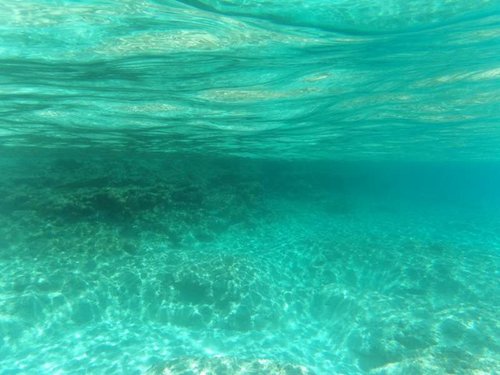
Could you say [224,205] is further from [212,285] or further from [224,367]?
[224,367]

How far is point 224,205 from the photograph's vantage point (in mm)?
18812

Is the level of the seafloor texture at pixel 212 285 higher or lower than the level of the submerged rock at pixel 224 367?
lower

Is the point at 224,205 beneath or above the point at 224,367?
beneath

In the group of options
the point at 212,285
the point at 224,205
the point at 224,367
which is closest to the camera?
the point at 224,367

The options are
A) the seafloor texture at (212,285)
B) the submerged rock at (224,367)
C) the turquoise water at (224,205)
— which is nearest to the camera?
Result: the turquoise water at (224,205)

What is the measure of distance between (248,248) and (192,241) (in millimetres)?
2607

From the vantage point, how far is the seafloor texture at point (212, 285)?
935cm

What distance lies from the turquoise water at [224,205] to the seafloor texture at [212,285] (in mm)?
73

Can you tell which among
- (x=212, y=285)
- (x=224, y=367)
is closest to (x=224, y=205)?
(x=212, y=285)

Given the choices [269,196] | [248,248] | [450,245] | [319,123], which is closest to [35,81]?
[248,248]

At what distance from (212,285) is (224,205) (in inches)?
296

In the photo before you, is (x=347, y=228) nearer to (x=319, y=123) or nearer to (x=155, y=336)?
(x=319, y=123)

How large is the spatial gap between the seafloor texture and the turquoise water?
0.24ft

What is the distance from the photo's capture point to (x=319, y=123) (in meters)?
16.2
